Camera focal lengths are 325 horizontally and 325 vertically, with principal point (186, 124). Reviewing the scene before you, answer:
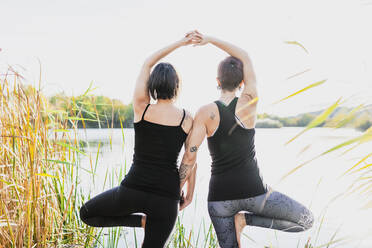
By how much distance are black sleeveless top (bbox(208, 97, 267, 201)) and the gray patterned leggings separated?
5 cm

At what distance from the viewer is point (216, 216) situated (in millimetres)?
2143

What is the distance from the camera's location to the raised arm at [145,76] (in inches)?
82.2

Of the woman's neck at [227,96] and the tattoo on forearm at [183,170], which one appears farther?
the tattoo on forearm at [183,170]

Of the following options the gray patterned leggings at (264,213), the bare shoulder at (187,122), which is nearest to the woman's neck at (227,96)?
the bare shoulder at (187,122)

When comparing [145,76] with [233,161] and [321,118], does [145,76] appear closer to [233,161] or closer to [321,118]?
[233,161]

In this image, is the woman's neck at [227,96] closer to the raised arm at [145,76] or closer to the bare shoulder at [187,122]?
the bare shoulder at [187,122]

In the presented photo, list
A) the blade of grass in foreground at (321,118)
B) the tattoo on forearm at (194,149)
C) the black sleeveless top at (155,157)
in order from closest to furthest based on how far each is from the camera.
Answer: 1. the blade of grass in foreground at (321,118)
2. the black sleeveless top at (155,157)
3. the tattoo on forearm at (194,149)

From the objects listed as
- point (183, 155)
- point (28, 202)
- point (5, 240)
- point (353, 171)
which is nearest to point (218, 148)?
point (183, 155)

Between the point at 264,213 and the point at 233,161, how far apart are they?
41cm

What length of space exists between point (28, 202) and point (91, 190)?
721mm

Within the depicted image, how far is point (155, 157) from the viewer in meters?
2.08

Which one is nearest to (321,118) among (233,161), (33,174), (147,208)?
(233,161)

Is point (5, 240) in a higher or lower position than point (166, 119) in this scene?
lower

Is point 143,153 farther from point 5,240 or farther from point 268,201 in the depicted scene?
point 5,240
